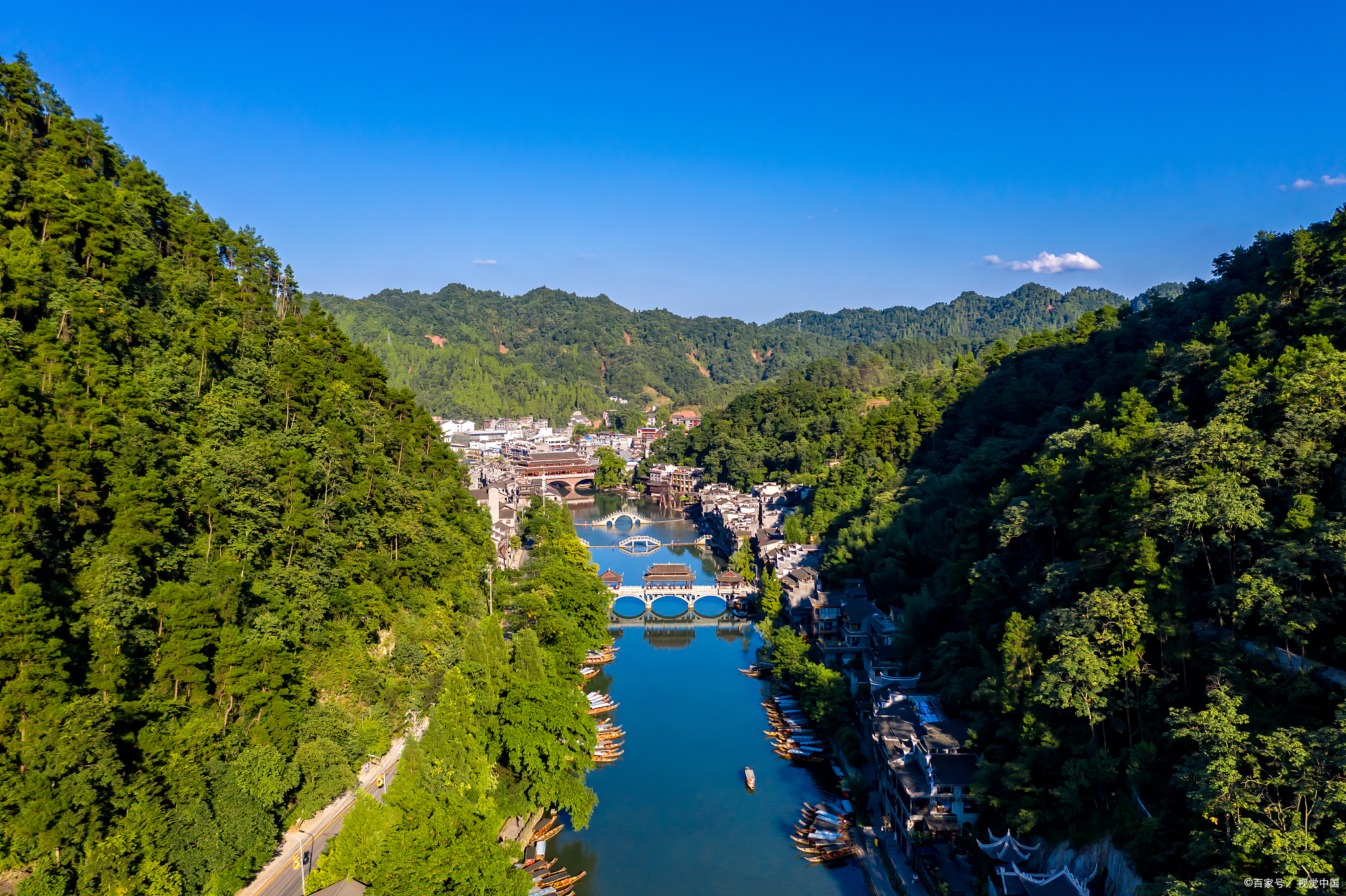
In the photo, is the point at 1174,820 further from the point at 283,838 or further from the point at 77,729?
the point at 77,729

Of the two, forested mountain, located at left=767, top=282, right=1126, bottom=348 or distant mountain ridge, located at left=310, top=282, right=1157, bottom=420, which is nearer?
distant mountain ridge, located at left=310, top=282, right=1157, bottom=420

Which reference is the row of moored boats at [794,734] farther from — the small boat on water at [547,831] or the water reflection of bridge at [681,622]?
the water reflection of bridge at [681,622]

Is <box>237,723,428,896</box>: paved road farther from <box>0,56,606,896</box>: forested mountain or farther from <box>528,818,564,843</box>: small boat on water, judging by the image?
<box>528,818,564,843</box>: small boat on water

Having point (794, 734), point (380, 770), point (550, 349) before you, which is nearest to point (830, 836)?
point (794, 734)

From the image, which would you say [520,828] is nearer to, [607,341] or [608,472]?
[608,472]

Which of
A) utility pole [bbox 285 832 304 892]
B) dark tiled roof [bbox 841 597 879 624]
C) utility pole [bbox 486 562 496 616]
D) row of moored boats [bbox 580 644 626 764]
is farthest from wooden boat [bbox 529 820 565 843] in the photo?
dark tiled roof [bbox 841 597 879 624]

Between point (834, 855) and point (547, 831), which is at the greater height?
point (547, 831)
